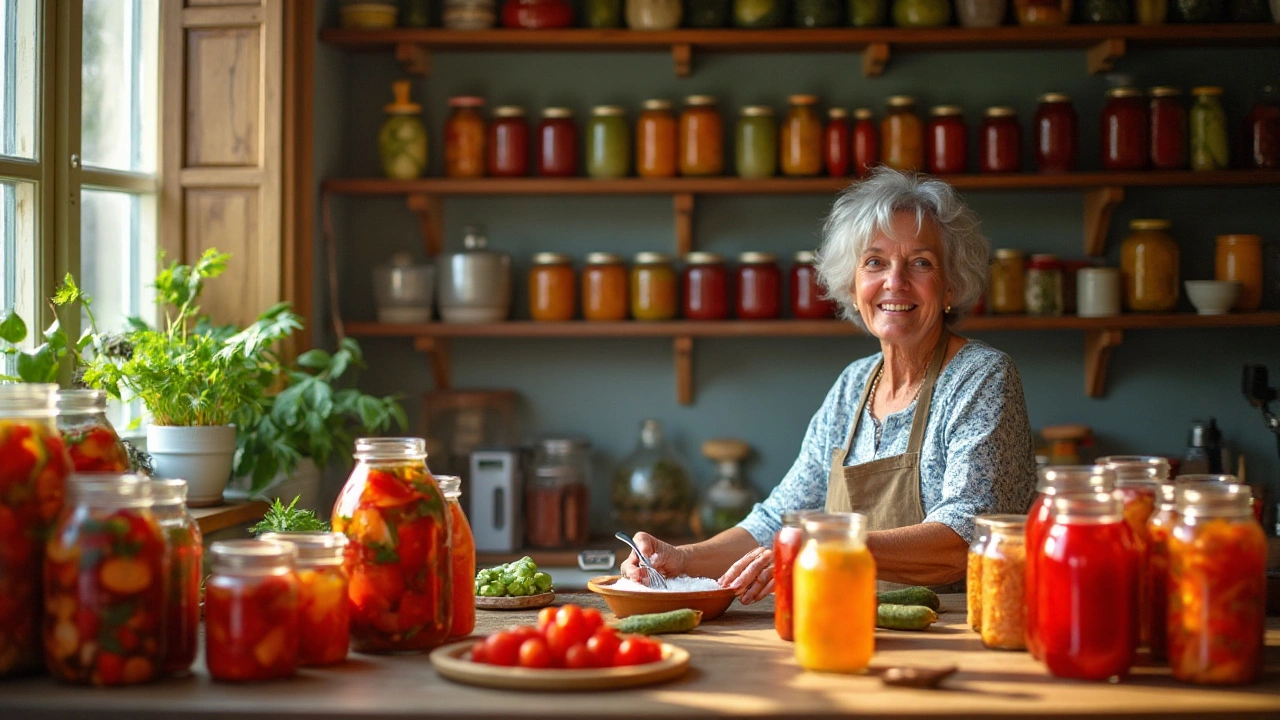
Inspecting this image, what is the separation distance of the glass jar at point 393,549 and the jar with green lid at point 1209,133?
2773mm

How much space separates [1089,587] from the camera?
133cm

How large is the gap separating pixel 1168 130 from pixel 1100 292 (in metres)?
0.48

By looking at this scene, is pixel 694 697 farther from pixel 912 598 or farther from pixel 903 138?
pixel 903 138

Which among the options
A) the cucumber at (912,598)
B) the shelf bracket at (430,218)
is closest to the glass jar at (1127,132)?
the shelf bracket at (430,218)

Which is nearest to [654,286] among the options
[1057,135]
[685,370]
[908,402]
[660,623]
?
[685,370]

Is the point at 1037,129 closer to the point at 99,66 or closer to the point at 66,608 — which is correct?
the point at 99,66

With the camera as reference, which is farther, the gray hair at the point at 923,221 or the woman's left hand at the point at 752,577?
the gray hair at the point at 923,221

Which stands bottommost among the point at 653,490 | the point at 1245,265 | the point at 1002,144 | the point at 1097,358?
Answer: the point at 653,490

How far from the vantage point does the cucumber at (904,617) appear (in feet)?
5.38

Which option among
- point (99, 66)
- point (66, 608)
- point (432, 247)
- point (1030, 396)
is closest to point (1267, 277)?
point (1030, 396)

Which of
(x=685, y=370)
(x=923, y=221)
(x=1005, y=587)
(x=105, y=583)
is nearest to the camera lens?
(x=105, y=583)

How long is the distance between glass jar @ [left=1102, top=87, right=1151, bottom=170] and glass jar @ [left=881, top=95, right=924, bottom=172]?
0.51 m

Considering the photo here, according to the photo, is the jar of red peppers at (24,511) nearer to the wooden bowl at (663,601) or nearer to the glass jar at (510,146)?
the wooden bowl at (663,601)

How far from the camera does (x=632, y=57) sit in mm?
3809
